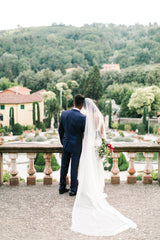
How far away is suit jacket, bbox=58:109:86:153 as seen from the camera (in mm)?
4211

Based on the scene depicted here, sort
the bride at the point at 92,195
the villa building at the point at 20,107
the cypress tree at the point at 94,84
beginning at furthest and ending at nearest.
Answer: the cypress tree at the point at 94,84 < the villa building at the point at 20,107 < the bride at the point at 92,195

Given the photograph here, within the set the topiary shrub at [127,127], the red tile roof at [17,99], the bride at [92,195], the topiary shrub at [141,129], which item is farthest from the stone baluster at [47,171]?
the red tile roof at [17,99]

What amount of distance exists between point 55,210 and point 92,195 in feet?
1.91

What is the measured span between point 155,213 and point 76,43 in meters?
98.1

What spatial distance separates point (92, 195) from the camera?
13.0 feet

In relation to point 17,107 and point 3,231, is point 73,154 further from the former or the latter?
point 17,107

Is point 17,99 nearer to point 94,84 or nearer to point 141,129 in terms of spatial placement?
point 94,84

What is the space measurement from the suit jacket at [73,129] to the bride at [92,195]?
0.40 feet

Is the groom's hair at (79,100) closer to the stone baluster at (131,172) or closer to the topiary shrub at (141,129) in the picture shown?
the stone baluster at (131,172)

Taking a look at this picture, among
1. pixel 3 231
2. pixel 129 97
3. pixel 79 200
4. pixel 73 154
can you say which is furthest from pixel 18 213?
pixel 129 97

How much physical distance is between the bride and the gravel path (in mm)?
123

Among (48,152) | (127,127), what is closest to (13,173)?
(48,152)

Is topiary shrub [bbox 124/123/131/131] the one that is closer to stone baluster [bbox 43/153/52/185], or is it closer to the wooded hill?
stone baluster [bbox 43/153/52/185]

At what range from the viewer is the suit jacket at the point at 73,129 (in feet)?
13.8
